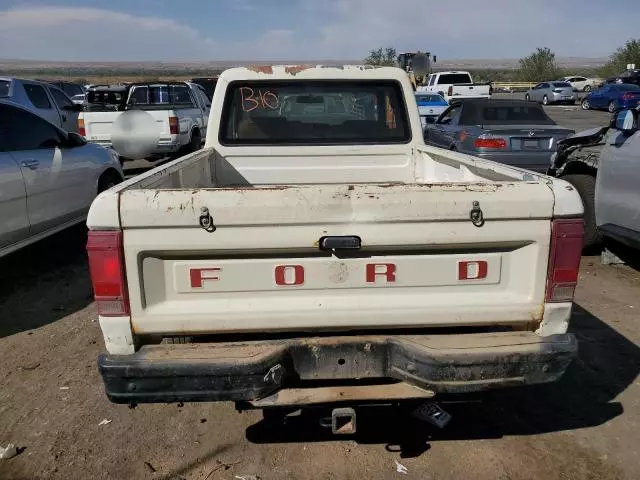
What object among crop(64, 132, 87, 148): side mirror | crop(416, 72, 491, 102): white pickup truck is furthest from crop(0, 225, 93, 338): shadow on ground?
crop(416, 72, 491, 102): white pickup truck

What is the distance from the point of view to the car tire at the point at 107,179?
24.3 feet

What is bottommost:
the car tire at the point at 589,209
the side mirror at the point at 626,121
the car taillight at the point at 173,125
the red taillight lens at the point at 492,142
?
the car tire at the point at 589,209

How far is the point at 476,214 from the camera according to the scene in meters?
2.58

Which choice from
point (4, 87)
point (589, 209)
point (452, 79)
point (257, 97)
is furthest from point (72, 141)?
point (452, 79)

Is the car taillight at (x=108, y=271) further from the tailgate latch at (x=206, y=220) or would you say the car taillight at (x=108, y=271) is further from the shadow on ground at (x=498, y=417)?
the shadow on ground at (x=498, y=417)

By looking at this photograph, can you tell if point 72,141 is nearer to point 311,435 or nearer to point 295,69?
point 295,69

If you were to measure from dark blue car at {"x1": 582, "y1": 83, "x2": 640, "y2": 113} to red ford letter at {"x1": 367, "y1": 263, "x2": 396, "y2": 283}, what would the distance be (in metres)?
29.8

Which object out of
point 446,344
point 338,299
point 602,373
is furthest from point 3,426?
point 602,373

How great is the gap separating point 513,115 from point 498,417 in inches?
330

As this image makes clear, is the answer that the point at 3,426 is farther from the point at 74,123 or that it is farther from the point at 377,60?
the point at 377,60

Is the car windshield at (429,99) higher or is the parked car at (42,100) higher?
the parked car at (42,100)

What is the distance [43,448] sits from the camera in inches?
133

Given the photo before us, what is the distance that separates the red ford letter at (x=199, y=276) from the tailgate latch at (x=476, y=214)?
1154 millimetres

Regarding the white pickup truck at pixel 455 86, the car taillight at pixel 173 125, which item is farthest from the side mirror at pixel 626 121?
the white pickup truck at pixel 455 86
